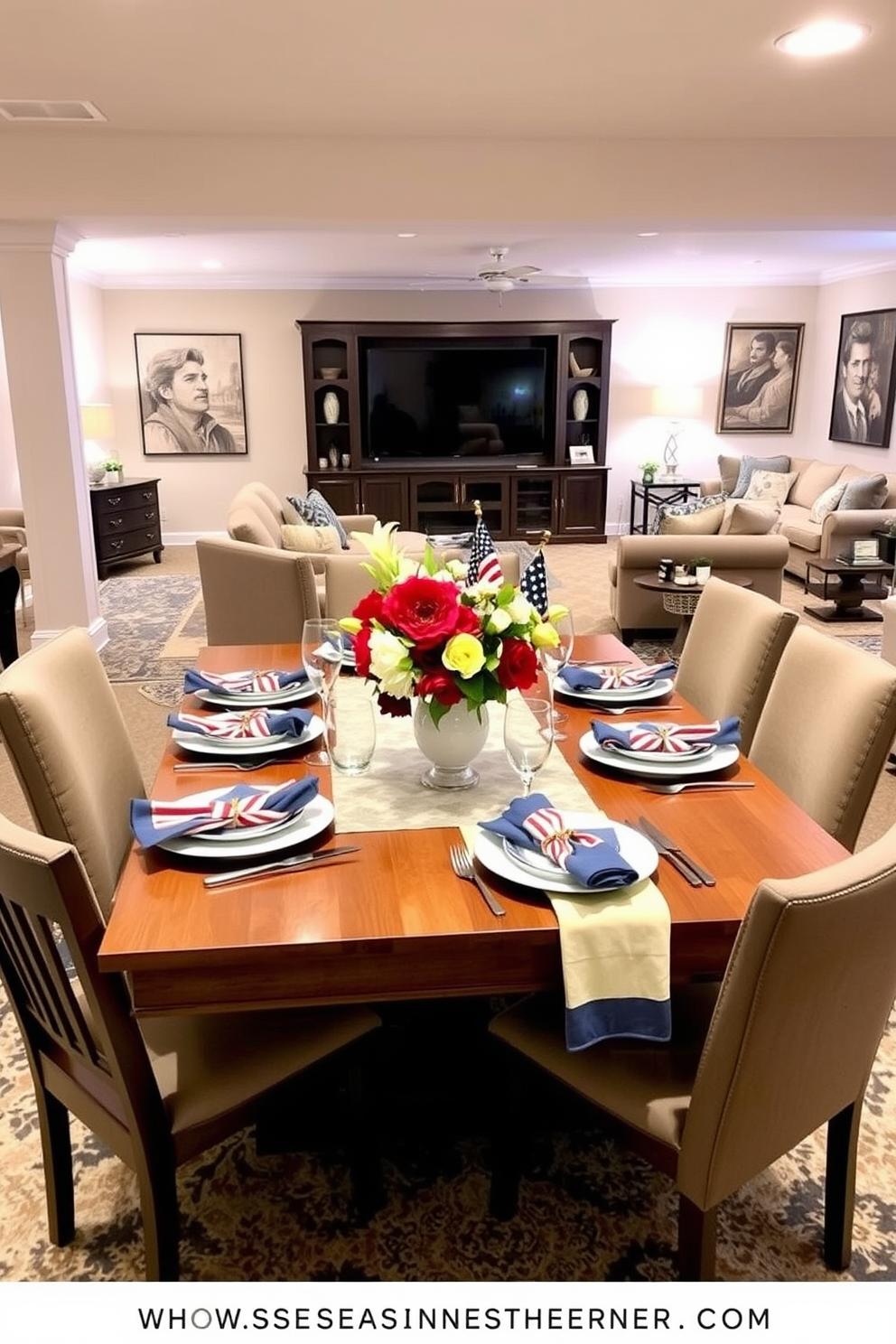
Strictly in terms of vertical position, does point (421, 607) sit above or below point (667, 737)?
above

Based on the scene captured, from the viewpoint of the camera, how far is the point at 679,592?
16.5 feet

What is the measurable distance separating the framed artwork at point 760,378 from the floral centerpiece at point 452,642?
819cm

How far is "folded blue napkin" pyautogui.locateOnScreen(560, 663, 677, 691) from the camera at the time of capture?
2236 mm

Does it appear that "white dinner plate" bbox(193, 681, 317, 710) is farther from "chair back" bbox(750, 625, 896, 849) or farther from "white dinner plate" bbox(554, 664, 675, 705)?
"chair back" bbox(750, 625, 896, 849)

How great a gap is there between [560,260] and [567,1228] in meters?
7.02

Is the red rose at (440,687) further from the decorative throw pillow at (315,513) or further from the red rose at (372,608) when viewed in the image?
the decorative throw pillow at (315,513)

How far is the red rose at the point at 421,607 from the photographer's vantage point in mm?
1567

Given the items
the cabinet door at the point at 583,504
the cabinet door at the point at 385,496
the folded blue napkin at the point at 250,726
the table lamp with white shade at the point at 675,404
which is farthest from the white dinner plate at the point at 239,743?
the table lamp with white shade at the point at 675,404

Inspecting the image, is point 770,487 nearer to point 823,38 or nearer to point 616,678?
point 823,38

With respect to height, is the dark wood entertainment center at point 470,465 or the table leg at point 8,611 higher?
the dark wood entertainment center at point 470,465

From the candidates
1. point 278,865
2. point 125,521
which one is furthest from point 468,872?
point 125,521

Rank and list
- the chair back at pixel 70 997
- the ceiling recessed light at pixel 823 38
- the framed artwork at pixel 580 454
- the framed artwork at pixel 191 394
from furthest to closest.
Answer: the framed artwork at pixel 580 454 → the framed artwork at pixel 191 394 → the ceiling recessed light at pixel 823 38 → the chair back at pixel 70 997

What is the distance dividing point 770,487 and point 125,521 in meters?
5.27

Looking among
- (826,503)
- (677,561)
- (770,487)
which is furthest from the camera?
(770,487)
